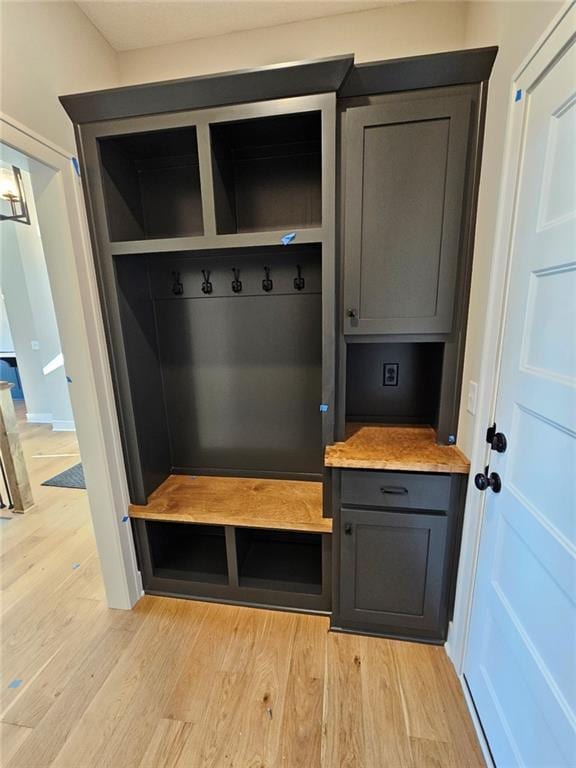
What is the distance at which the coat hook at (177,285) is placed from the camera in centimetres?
195

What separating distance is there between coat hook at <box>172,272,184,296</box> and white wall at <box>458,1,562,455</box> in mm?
1515

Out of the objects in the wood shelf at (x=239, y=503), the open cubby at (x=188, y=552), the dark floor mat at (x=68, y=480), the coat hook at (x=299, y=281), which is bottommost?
the dark floor mat at (x=68, y=480)

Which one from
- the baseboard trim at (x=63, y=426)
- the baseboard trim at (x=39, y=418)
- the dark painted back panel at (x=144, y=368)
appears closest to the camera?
the dark painted back panel at (x=144, y=368)

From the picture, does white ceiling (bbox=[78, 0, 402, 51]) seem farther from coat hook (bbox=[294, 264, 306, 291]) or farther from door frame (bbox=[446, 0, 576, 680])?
coat hook (bbox=[294, 264, 306, 291])

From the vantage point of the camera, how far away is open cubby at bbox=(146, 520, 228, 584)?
1.95 metres

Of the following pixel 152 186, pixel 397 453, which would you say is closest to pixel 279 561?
pixel 397 453

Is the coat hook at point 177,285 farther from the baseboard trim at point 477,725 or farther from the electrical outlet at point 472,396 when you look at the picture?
the baseboard trim at point 477,725

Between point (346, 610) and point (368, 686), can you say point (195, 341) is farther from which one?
point (368, 686)

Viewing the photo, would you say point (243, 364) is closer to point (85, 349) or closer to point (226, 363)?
point (226, 363)

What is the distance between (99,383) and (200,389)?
0.58 m

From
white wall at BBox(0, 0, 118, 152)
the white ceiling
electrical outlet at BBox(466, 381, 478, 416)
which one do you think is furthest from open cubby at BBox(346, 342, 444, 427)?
white wall at BBox(0, 0, 118, 152)

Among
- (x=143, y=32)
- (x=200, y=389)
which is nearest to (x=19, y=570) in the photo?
(x=200, y=389)

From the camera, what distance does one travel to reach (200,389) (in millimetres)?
Result: 2094

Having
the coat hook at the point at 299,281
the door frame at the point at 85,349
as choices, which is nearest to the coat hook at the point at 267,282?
the coat hook at the point at 299,281
